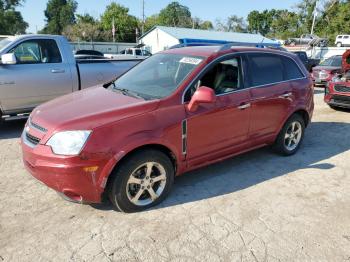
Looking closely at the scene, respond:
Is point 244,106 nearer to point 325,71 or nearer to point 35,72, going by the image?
point 35,72

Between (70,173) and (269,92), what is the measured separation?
299 centimetres

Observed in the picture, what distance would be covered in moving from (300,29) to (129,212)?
73642 millimetres

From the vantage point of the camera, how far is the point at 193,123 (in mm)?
3812

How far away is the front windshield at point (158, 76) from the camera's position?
3.96m

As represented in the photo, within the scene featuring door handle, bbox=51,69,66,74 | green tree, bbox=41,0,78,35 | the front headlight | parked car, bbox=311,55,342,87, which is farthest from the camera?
green tree, bbox=41,0,78,35

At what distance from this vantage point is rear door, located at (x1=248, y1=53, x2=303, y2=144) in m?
4.58

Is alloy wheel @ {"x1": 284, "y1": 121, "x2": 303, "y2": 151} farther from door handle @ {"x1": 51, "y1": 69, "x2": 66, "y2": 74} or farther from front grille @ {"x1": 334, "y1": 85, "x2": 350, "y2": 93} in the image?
door handle @ {"x1": 51, "y1": 69, "x2": 66, "y2": 74}

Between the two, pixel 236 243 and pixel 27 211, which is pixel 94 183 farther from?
pixel 236 243

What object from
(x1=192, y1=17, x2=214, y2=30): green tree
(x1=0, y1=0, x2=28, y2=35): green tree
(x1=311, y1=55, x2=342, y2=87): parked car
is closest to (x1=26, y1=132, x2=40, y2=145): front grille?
(x1=311, y1=55, x2=342, y2=87): parked car

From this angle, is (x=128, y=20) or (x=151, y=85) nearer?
(x=151, y=85)

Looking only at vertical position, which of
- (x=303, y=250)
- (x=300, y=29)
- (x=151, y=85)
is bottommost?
(x=303, y=250)

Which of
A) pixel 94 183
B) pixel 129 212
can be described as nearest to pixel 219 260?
pixel 129 212

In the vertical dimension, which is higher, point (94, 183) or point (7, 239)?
point (94, 183)

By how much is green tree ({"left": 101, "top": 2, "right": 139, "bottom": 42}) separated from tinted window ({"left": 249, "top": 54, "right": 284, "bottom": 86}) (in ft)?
197
